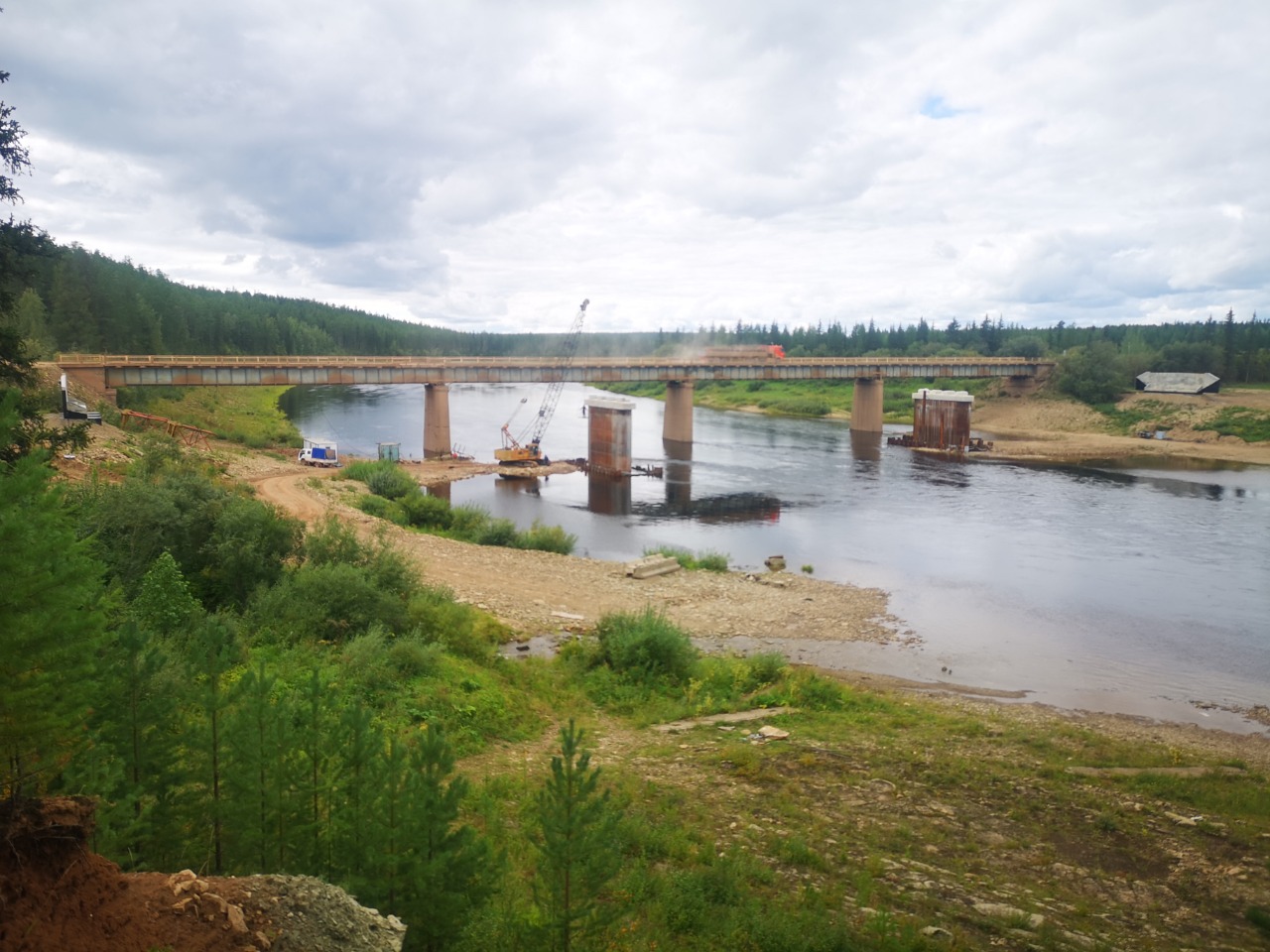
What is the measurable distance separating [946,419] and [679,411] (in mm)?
26207

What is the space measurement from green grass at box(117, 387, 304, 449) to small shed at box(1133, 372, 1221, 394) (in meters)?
93.4

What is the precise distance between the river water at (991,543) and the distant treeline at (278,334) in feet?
71.6

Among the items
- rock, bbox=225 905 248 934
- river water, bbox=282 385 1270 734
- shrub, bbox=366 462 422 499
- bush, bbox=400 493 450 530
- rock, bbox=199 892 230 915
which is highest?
rock, bbox=199 892 230 915

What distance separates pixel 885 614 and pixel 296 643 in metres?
19.6

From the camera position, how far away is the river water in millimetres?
23734

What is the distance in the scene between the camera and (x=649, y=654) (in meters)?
19.2

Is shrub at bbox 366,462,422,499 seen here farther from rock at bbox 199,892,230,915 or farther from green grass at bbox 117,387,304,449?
rock at bbox 199,892,230,915

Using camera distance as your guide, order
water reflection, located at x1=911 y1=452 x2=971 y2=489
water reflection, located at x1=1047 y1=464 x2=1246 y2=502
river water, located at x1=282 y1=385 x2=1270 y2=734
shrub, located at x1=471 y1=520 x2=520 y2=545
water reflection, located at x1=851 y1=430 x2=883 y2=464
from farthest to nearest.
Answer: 1. water reflection, located at x1=851 y1=430 x2=883 y2=464
2. water reflection, located at x1=911 y1=452 x2=971 y2=489
3. water reflection, located at x1=1047 y1=464 x2=1246 y2=502
4. shrub, located at x1=471 y1=520 x2=520 y2=545
5. river water, located at x1=282 y1=385 x2=1270 y2=734

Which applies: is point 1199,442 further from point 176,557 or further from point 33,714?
point 33,714

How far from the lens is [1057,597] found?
1241 inches

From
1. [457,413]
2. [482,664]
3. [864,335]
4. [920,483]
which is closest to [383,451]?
[920,483]

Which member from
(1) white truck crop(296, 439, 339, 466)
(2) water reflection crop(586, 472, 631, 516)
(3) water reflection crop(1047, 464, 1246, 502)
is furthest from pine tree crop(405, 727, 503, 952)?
(3) water reflection crop(1047, 464, 1246, 502)

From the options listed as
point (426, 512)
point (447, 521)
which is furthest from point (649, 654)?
point (426, 512)

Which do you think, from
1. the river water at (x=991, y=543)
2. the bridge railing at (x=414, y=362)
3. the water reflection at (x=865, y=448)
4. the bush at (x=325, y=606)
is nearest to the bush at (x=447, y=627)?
the bush at (x=325, y=606)
